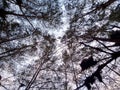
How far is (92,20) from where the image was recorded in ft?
26.1

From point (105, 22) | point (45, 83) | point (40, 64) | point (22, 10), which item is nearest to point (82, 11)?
point (105, 22)

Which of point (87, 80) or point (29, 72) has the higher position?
point (29, 72)

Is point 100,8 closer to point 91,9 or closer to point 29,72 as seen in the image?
point 91,9

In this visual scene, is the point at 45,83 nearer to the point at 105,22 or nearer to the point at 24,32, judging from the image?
the point at 24,32

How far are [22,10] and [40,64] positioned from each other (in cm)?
241

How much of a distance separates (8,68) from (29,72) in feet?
2.76

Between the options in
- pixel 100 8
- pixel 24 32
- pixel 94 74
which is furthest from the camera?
pixel 94 74

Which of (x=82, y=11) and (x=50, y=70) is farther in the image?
(x=50, y=70)

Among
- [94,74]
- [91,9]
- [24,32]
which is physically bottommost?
[94,74]

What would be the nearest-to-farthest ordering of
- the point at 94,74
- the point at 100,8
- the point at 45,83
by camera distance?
the point at 100,8 → the point at 94,74 → the point at 45,83

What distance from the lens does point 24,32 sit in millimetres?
8297

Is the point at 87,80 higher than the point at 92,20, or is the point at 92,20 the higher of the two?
the point at 92,20

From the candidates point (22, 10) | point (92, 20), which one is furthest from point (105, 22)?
point (22, 10)

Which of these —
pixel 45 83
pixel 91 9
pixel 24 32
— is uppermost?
pixel 24 32
